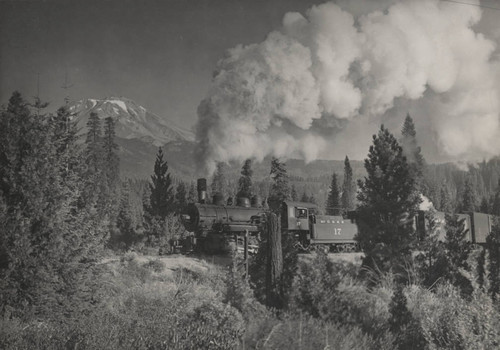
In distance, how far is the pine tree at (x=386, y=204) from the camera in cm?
1966

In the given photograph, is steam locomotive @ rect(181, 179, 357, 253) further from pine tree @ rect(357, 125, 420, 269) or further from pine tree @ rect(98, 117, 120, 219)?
pine tree @ rect(98, 117, 120, 219)

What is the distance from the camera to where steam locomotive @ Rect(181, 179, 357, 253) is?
22.9 meters

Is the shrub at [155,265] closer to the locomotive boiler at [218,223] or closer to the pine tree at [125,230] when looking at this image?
the locomotive boiler at [218,223]

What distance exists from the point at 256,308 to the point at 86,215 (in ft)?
15.3

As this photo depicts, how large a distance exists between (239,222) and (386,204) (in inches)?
331

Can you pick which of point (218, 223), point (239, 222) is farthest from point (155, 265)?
point (239, 222)

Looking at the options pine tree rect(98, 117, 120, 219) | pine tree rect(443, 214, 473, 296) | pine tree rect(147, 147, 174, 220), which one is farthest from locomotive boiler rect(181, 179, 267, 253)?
pine tree rect(98, 117, 120, 219)

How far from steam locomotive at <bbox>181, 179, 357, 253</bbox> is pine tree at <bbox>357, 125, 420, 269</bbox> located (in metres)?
3.61

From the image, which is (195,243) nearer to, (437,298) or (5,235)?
(437,298)

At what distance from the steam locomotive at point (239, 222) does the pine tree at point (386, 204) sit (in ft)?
11.9

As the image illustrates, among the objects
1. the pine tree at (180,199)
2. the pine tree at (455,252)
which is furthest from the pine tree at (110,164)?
the pine tree at (455,252)

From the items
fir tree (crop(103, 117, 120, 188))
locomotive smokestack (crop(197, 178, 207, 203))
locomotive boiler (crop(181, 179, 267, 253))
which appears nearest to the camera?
locomotive boiler (crop(181, 179, 267, 253))

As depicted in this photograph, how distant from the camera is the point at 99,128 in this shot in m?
60.0

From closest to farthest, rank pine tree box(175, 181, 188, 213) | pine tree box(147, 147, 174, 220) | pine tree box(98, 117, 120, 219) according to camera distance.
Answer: pine tree box(147, 147, 174, 220), pine tree box(175, 181, 188, 213), pine tree box(98, 117, 120, 219)
